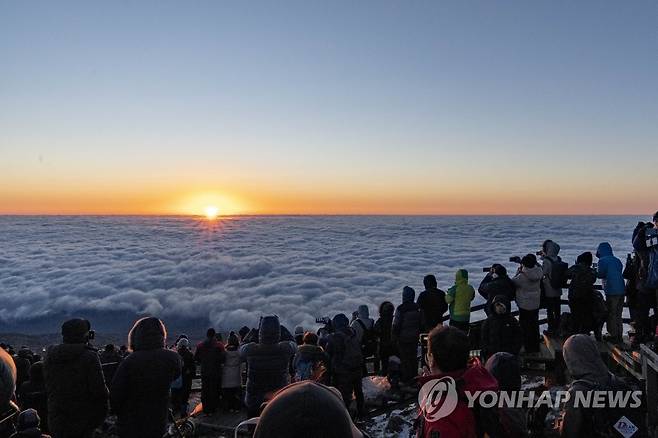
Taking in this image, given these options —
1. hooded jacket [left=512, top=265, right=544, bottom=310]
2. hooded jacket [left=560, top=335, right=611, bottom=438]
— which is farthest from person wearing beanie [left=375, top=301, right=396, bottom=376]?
hooded jacket [left=560, top=335, right=611, bottom=438]

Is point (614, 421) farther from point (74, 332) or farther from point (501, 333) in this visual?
point (74, 332)

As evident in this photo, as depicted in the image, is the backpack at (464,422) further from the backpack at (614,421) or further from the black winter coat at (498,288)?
the black winter coat at (498,288)

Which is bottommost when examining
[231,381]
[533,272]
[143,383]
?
[231,381]

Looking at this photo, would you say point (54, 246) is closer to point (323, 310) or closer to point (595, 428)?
point (323, 310)

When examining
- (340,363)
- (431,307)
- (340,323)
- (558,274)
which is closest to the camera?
(340,363)

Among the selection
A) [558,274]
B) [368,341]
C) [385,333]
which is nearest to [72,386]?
[368,341]

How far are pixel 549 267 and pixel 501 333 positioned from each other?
2.92 metres

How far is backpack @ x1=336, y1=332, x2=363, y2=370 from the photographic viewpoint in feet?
21.9

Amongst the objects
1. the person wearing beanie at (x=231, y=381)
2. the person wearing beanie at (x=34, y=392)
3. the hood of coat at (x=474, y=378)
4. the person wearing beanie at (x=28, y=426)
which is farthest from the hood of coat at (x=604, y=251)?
the person wearing beanie at (x=34, y=392)

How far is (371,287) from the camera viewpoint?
95.7ft

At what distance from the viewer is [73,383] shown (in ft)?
12.8

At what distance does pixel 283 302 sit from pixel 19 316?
15580 millimetres

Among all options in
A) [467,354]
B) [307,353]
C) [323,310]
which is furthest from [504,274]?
[323,310]

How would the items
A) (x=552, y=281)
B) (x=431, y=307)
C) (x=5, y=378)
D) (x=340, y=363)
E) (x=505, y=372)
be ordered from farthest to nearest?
(x=431, y=307) < (x=552, y=281) < (x=340, y=363) < (x=505, y=372) < (x=5, y=378)
